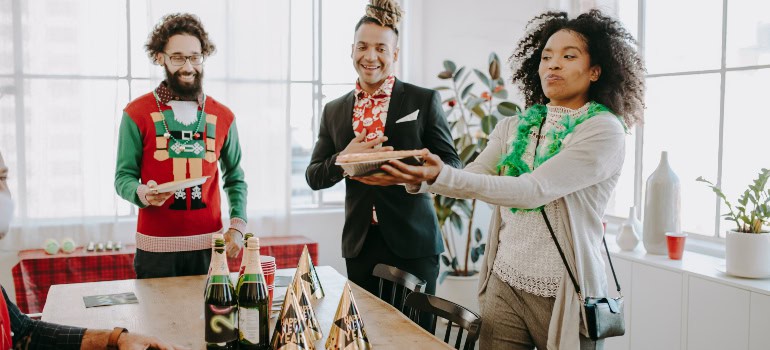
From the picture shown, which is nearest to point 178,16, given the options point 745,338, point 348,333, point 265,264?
point 265,264

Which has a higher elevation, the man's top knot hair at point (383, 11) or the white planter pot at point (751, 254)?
the man's top knot hair at point (383, 11)

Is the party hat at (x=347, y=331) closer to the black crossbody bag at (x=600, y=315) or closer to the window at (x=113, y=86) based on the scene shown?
the black crossbody bag at (x=600, y=315)

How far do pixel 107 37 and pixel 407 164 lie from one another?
3.06m

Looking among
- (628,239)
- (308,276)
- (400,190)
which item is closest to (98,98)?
(400,190)

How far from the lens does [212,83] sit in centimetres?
427

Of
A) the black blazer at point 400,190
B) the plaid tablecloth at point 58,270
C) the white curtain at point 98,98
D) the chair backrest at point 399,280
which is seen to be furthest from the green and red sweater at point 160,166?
the white curtain at point 98,98

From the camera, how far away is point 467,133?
4.34 metres

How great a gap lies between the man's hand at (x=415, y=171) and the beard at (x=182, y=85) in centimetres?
120

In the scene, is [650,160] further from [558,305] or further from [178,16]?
[178,16]

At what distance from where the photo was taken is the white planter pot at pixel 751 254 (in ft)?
8.59

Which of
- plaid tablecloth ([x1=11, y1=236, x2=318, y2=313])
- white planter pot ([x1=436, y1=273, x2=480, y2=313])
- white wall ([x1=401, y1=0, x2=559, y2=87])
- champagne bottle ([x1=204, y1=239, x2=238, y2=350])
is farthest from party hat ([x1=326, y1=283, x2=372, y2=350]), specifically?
white wall ([x1=401, y1=0, x2=559, y2=87])

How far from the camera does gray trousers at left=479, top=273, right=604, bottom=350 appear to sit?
1842 millimetres

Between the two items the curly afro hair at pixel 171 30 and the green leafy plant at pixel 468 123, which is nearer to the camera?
the curly afro hair at pixel 171 30

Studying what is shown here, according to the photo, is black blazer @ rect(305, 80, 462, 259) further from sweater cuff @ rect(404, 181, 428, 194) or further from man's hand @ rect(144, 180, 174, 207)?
sweater cuff @ rect(404, 181, 428, 194)
